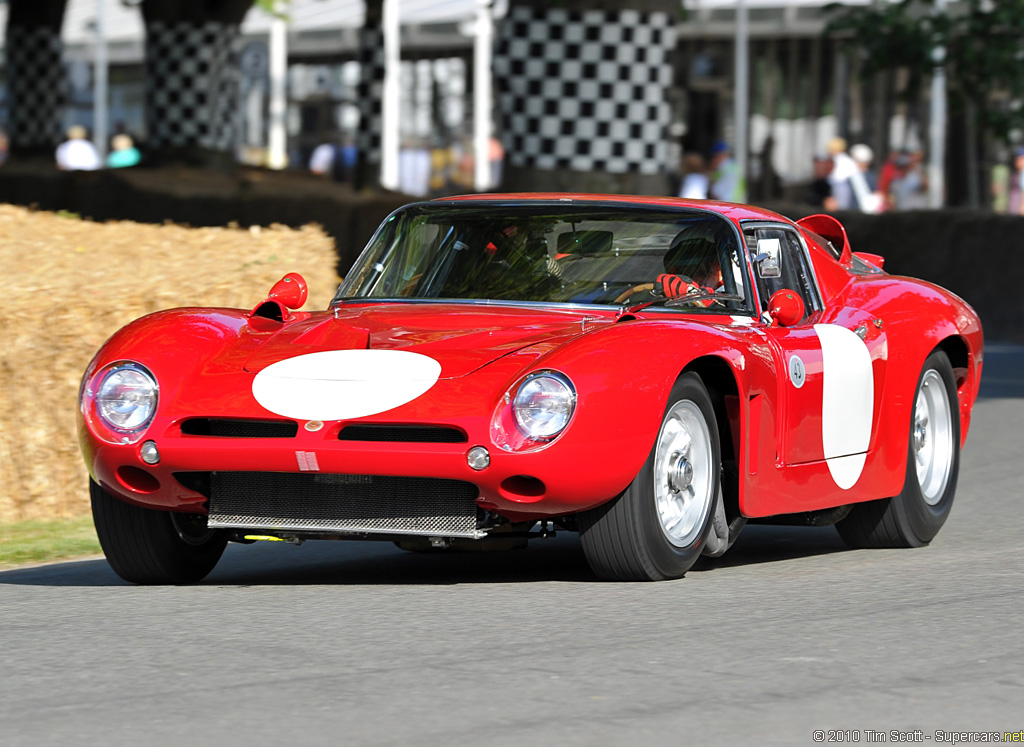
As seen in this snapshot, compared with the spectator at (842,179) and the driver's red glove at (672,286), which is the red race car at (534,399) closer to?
the driver's red glove at (672,286)

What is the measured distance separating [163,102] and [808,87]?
17.1 metres

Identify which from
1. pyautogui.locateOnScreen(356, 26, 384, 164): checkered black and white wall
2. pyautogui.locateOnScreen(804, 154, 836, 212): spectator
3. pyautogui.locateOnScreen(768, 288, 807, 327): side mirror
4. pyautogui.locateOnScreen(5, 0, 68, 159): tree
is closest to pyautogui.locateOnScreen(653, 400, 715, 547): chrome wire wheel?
pyautogui.locateOnScreen(768, 288, 807, 327): side mirror

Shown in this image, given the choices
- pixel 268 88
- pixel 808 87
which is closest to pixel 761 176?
pixel 808 87

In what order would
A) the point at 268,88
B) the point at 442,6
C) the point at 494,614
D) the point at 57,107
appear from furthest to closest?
the point at 268,88 < the point at 442,6 < the point at 57,107 < the point at 494,614

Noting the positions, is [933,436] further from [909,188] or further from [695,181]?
[909,188]

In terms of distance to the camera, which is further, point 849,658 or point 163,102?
point 163,102

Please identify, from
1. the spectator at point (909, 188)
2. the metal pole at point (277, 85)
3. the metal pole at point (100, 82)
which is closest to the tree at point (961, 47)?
the spectator at point (909, 188)

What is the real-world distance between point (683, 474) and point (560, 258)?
1149 millimetres

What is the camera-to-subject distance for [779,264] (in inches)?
300

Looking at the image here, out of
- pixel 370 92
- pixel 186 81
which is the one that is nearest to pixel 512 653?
pixel 370 92

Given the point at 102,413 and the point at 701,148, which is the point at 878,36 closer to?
the point at 102,413

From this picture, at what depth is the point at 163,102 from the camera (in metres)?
26.0

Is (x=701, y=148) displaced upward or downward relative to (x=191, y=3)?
downward

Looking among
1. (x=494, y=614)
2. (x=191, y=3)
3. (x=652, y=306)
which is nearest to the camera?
(x=494, y=614)
